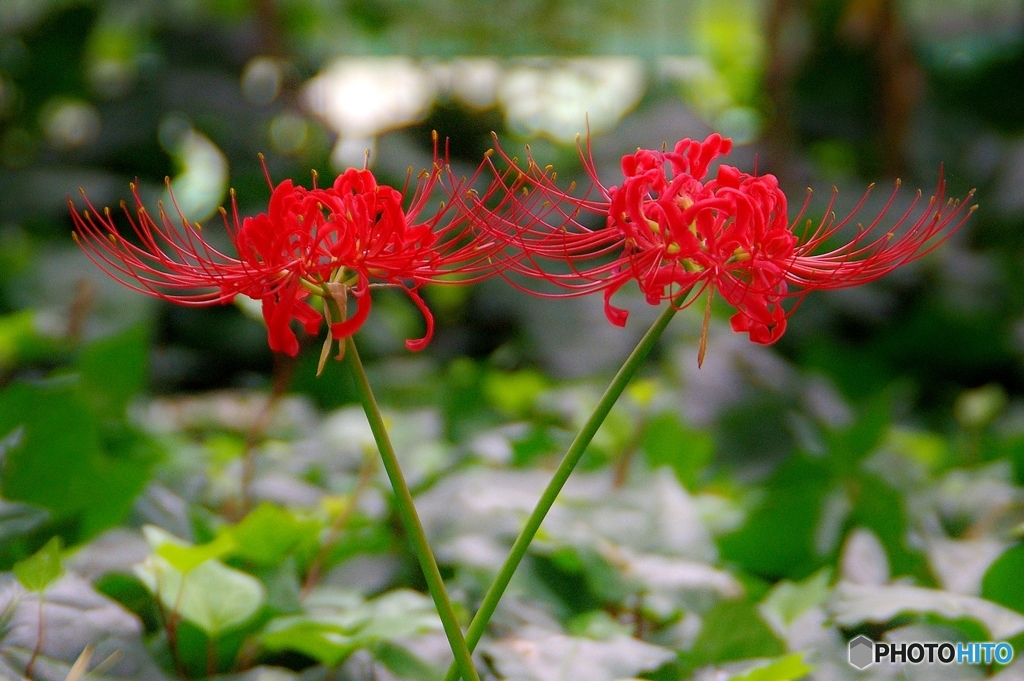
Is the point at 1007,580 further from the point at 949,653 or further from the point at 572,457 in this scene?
the point at 572,457

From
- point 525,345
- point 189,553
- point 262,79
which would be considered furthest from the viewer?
point 262,79

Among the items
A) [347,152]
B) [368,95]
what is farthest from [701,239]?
[368,95]

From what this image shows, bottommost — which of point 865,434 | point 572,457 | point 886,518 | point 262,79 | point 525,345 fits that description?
point 572,457

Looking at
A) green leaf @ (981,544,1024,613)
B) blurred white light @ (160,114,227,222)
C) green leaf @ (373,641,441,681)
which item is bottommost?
green leaf @ (373,641,441,681)

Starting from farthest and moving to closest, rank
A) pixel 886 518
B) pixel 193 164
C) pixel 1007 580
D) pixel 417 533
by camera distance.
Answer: pixel 193 164, pixel 886 518, pixel 1007 580, pixel 417 533

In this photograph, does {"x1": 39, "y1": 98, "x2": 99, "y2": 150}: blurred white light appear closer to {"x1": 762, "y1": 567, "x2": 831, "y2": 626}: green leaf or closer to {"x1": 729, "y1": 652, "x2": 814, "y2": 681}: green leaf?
{"x1": 762, "y1": 567, "x2": 831, "y2": 626}: green leaf

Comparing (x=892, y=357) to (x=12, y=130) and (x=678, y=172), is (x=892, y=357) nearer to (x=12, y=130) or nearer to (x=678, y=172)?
(x=678, y=172)

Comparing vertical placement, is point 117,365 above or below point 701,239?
above

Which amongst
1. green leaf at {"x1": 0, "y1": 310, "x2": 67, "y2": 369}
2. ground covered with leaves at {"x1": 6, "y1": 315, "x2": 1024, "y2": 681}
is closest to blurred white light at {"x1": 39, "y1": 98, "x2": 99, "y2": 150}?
green leaf at {"x1": 0, "y1": 310, "x2": 67, "y2": 369}
